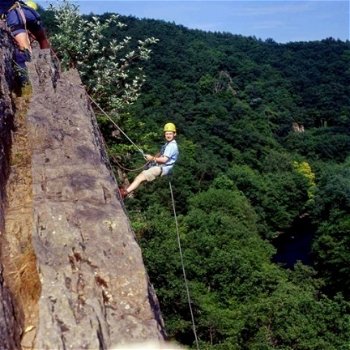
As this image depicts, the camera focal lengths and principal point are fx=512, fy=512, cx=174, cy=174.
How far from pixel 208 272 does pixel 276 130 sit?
78.6m

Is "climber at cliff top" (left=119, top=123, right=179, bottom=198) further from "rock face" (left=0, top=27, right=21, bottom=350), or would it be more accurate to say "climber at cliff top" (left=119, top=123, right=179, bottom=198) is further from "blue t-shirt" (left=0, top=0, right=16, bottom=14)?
"blue t-shirt" (left=0, top=0, right=16, bottom=14)

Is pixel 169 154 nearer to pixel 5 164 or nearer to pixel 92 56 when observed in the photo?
pixel 5 164

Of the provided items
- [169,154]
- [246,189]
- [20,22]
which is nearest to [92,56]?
[20,22]

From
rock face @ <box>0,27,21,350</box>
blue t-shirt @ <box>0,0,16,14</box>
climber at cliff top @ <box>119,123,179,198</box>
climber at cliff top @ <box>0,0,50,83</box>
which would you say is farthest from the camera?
blue t-shirt @ <box>0,0,16,14</box>

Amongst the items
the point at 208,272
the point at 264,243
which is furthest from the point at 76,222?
the point at 264,243

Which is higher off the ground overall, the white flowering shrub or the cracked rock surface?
the white flowering shrub

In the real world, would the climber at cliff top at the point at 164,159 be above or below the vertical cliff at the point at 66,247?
above

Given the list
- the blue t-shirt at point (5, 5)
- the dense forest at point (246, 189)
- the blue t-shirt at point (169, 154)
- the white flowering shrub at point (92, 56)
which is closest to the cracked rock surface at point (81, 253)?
the blue t-shirt at point (169, 154)

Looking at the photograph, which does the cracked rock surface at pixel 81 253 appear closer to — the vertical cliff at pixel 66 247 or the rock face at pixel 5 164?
the vertical cliff at pixel 66 247

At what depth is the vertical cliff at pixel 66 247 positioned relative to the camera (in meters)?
5.03

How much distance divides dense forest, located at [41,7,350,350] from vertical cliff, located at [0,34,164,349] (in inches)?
205

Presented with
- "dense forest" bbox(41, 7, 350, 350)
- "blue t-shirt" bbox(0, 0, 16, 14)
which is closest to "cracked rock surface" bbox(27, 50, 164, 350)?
"blue t-shirt" bbox(0, 0, 16, 14)

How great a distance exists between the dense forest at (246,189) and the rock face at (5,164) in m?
4.15

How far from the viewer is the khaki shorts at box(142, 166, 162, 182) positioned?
1091 cm
